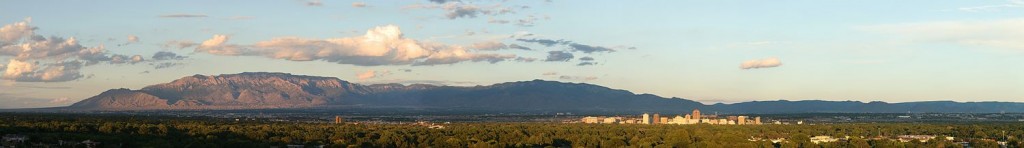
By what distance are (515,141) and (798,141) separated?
22798 mm

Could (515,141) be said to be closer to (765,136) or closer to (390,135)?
(390,135)

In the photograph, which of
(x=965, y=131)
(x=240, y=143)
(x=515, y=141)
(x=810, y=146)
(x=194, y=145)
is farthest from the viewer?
(x=965, y=131)

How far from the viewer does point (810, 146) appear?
90.8 metres

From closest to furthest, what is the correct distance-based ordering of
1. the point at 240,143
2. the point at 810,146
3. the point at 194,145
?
the point at 194,145 → the point at 240,143 → the point at 810,146

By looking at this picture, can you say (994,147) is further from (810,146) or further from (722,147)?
(722,147)

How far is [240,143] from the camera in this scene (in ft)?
275

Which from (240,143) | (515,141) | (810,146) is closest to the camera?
(240,143)

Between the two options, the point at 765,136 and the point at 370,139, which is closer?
the point at 370,139

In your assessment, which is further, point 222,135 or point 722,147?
point 222,135

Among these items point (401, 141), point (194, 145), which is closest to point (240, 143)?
point (194, 145)

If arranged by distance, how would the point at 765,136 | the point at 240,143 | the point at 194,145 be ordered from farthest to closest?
1. the point at 765,136
2. the point at 240,143
3. the point at 194,145

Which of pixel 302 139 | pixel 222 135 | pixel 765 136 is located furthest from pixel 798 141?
pixel 222 135

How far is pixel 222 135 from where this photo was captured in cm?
10369

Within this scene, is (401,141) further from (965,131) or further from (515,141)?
(965,131)
